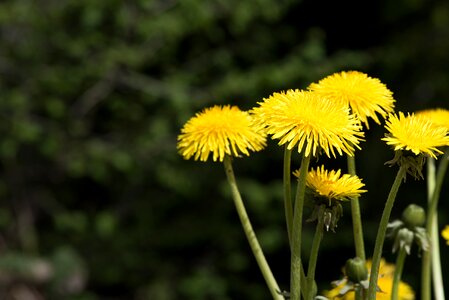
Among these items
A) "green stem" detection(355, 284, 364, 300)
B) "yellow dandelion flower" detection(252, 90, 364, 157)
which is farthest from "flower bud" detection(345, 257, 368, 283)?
"yellow dandelion flower" detection(252, 90, 364, 157)

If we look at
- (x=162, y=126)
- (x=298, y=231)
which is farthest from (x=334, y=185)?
(x=162, y=126)

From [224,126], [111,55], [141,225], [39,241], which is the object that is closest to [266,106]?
[224,126]

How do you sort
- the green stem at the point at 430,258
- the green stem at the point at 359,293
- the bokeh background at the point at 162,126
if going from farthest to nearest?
the bokeh background at the point at 162,126
the green stem at the point at 430,258
the green stem at the point at 359,293

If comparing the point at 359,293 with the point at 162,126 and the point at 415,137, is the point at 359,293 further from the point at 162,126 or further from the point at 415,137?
the point at 162,126

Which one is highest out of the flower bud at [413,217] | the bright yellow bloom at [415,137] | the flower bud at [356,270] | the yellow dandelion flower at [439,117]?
the yellow dandelion flower at [439,117]

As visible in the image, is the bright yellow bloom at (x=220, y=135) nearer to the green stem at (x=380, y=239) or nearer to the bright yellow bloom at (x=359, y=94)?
the bright yellow bloom at (x=359, y=94)

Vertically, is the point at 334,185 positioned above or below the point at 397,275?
above

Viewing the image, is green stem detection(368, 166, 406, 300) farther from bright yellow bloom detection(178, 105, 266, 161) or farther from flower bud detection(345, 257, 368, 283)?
bright yellow bloom detection(178, 105, 266, 161)

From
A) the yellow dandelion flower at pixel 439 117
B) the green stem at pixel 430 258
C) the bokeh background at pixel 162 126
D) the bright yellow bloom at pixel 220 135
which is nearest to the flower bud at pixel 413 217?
the green stem at pixel 430 258
